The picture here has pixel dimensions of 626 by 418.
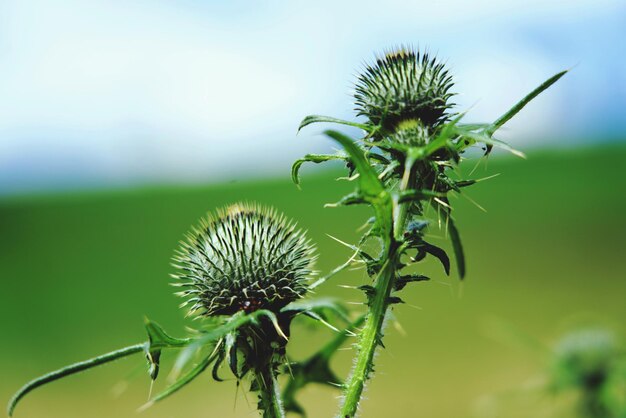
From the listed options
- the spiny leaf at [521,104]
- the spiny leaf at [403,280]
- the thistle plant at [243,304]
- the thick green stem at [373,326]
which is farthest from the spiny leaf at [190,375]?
the spiny leaf at [521,104]

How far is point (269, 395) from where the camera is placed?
91.5 inches

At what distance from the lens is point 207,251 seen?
2949 millimetres

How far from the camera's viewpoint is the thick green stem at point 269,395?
2.24 metres

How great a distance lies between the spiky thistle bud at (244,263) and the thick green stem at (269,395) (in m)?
0.31

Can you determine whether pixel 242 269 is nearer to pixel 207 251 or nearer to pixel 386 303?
pixel 207 251

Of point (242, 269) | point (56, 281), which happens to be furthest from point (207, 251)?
point (56, 281)

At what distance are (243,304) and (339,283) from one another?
72.3ft

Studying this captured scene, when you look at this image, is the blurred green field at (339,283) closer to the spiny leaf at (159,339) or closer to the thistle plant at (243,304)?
the thistle plant at (243,304)

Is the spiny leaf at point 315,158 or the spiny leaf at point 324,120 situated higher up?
the spiny leaf at point 324,120

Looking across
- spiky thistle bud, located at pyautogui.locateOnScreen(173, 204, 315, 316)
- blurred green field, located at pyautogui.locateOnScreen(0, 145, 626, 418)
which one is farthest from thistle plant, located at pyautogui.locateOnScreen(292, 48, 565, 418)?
blurred green field, located at pyautogui.locateOnScreen(0, 145, 626, 418)

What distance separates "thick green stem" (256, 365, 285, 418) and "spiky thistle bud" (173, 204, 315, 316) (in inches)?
12.3

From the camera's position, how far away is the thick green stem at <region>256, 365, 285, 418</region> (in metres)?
2.24

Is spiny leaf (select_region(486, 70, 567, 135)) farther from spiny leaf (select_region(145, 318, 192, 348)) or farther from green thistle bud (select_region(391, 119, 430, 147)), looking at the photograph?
spiny leaf (select_region(145, 318, 192, 348))

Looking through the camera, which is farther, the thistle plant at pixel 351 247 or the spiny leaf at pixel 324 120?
the spiny leaf at pixel 324 120
